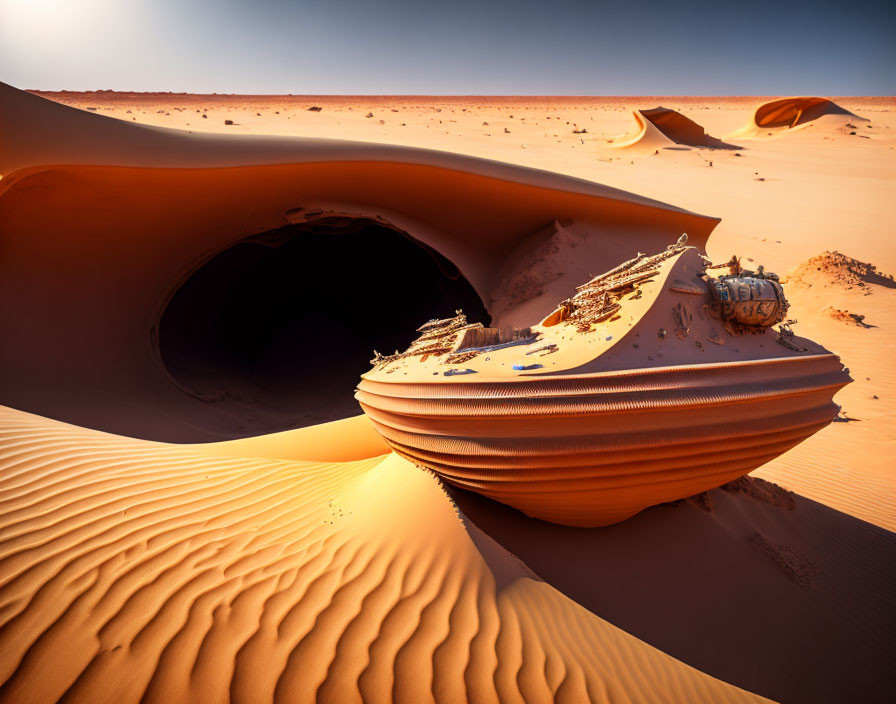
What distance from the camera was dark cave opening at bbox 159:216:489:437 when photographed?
652cm

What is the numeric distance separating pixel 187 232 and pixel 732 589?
669 centimetres

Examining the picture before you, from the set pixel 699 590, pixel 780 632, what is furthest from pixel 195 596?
pixel 780 632

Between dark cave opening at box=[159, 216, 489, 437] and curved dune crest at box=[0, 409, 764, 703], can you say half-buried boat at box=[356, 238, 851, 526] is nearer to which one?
curved dune crest at box=[0, 409, 764, 703]

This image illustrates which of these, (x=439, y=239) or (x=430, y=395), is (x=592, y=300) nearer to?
(x=430, y=395)

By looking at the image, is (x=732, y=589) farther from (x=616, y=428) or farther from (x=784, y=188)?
(x=784, y=188)

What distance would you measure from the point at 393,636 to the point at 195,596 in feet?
2.61

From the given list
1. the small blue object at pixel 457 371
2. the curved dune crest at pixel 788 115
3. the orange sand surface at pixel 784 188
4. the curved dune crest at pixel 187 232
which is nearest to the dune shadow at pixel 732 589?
the small blue object at pixel 457 371

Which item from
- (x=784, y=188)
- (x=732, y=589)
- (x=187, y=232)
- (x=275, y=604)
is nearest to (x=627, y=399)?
(x=732, y=589)

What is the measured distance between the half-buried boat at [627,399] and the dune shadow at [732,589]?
0.72 ft

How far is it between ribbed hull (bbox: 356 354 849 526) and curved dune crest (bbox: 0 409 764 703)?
A: 37cm

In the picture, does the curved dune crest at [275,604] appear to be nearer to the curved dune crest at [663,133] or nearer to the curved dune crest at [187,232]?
the curved dune crest at [187,232]

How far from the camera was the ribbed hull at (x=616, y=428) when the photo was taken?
2098 mm

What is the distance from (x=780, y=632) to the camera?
2504 millimetres

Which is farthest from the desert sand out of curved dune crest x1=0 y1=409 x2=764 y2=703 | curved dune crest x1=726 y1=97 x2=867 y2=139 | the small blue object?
curved dune crest x1=726 y1=97 x2=867 y2=139
